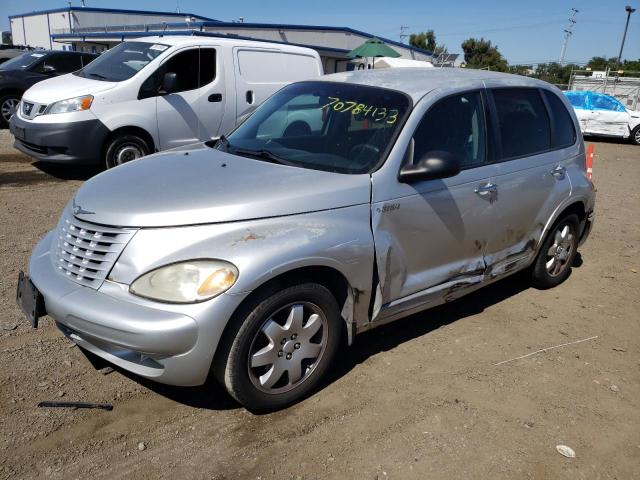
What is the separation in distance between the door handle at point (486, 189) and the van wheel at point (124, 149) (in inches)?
211

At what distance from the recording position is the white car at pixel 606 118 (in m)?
17.9

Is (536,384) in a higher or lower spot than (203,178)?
lower

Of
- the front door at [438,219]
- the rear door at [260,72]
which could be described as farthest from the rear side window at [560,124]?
the rear door at [260,72]

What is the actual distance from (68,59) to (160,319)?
11.7 metres

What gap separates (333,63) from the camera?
3966 cm

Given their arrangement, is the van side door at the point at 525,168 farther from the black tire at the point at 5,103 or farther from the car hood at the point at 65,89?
the black tire at the point at 5,103

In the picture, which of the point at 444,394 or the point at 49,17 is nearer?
the point at 444,394

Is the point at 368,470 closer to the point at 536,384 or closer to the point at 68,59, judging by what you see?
the point at 536,384

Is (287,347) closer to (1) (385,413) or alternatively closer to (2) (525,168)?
(1) (385,413)

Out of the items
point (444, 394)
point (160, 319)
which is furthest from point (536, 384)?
point (160, 319)

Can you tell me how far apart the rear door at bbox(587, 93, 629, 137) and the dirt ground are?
15.5 metres

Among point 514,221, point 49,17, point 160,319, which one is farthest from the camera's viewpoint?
point 49,17

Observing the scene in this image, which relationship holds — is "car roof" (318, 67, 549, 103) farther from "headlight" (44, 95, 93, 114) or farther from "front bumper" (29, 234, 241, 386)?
"headlight" (44, 95, 93, 114)

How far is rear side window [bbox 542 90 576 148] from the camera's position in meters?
4.70
